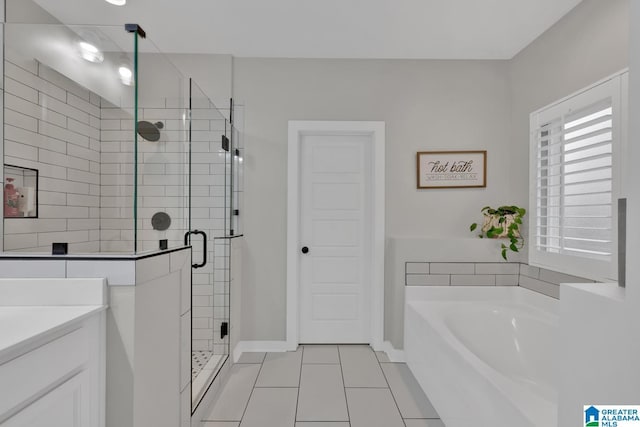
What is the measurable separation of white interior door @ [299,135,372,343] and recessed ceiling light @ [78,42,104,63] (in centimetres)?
186

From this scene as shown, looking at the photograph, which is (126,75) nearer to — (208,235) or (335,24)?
(208,235)

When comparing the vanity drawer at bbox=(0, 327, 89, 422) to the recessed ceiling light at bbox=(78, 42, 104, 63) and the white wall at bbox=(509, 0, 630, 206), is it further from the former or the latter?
the white wall at bbox=(509, 0, 630, 206)

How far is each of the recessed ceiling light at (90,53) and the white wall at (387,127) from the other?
5.03 feet

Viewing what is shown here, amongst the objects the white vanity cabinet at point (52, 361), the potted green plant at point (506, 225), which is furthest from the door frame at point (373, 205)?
the white vanity cabinet at point (52, 361)

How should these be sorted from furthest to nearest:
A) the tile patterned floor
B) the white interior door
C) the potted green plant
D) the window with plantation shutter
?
the white interior door < the potted green plant < the tile patterned floor < the window with plantation shutter

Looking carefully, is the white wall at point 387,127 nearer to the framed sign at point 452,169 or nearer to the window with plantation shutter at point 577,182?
the framed sign at point 452,169

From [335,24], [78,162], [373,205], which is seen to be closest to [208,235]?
[78,162]

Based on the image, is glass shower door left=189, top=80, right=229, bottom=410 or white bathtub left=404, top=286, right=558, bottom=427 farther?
glass shower door left=189, top=80, right=229, bottom=410

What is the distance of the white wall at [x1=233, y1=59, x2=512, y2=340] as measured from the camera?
116 inches

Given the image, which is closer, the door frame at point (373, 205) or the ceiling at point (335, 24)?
the ceiling at point (335, 24)

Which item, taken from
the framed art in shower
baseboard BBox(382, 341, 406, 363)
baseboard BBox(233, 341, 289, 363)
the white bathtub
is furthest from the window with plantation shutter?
the framed art in shower

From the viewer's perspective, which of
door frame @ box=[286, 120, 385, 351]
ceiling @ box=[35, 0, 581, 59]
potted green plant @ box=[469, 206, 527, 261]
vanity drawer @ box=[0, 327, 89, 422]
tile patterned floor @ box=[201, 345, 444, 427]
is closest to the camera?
vanity drawer @ box=[0, 327, 89, 422]

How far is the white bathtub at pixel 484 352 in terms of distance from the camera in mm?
1377

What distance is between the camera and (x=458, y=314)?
2.53 m
